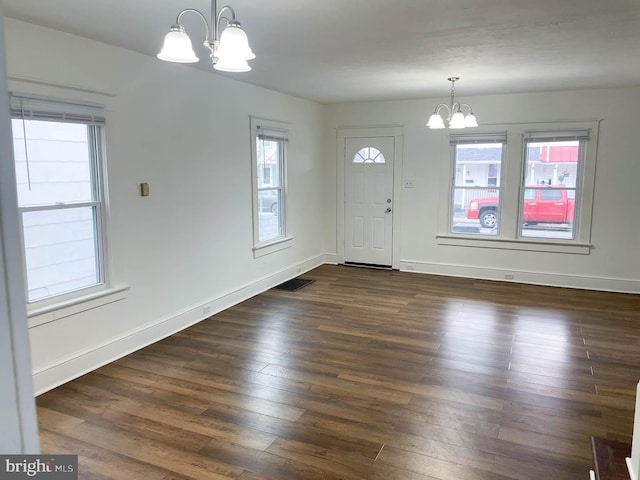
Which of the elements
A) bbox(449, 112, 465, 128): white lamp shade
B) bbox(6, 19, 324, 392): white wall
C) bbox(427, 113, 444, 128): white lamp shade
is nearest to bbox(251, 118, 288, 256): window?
bbox(6, 19, 324, 392): white wall

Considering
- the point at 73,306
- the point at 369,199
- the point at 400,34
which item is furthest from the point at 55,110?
the point at 369,199

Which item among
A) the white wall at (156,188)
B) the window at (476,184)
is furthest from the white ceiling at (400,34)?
the window at (476,184)

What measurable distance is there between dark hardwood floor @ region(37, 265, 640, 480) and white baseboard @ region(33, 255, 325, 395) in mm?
103

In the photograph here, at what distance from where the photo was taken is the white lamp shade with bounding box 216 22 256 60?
2.09 meters

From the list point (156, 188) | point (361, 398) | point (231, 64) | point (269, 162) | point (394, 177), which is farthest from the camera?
point (394, 177)

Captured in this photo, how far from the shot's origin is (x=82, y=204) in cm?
346

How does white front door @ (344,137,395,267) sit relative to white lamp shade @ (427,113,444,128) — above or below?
below

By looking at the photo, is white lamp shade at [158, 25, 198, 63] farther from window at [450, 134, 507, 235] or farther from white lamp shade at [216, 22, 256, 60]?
window at [450, 134, 507, 235]

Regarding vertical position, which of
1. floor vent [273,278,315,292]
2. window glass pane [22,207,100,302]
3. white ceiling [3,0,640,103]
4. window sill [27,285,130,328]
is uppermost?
A: white ceiling [3,0,640,103]

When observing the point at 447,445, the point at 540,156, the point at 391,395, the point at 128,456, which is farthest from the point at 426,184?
the point at 128,456

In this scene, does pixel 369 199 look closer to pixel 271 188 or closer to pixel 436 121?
pixel 271 188

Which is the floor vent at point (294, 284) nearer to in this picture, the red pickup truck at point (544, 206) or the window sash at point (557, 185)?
the red pickup truck at point (544, 206)

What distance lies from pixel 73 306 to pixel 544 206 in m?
5.50

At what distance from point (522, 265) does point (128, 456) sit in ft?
17.6
